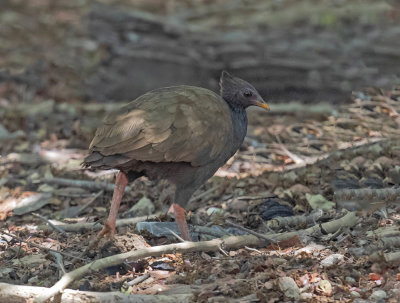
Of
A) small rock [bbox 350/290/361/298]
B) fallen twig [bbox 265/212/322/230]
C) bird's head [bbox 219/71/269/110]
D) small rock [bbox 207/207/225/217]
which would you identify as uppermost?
bird's head [bbox 219/71/269/110]

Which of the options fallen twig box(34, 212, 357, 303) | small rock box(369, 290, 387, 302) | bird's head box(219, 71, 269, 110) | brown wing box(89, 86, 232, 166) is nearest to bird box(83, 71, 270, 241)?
brown wing box(89, 86, 232, 166)

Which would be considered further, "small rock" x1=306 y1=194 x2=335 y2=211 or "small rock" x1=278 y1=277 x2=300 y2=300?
"small rock" x1=306 y1=194 x2=335 y2=211

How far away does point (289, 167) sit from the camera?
25.2 feet

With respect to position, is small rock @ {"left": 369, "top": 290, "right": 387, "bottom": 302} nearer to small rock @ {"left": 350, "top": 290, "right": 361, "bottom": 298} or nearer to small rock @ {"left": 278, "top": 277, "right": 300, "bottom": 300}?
small rock @ {"left": 350, "top": 290, "right": 361, "bottom": 298}

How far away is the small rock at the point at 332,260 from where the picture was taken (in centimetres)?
463

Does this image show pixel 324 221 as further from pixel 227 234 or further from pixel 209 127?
pixel 209 127

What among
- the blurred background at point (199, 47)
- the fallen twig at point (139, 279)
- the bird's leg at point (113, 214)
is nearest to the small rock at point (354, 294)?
the fallen twig at point (139, 279)

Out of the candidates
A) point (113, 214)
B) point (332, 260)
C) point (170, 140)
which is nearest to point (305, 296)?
point (332, 260)

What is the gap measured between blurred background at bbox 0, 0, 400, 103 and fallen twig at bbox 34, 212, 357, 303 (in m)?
5.36

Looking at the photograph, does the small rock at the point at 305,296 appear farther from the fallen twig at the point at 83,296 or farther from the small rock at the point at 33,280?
the small rock at the point at 33,280

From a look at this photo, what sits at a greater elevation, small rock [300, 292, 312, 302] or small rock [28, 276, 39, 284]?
small rock [300, 292, 312, 302]

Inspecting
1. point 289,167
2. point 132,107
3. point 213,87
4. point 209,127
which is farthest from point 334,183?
point 213,87

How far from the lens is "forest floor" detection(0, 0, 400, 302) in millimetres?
4398

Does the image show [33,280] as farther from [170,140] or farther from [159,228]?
[170,140]
